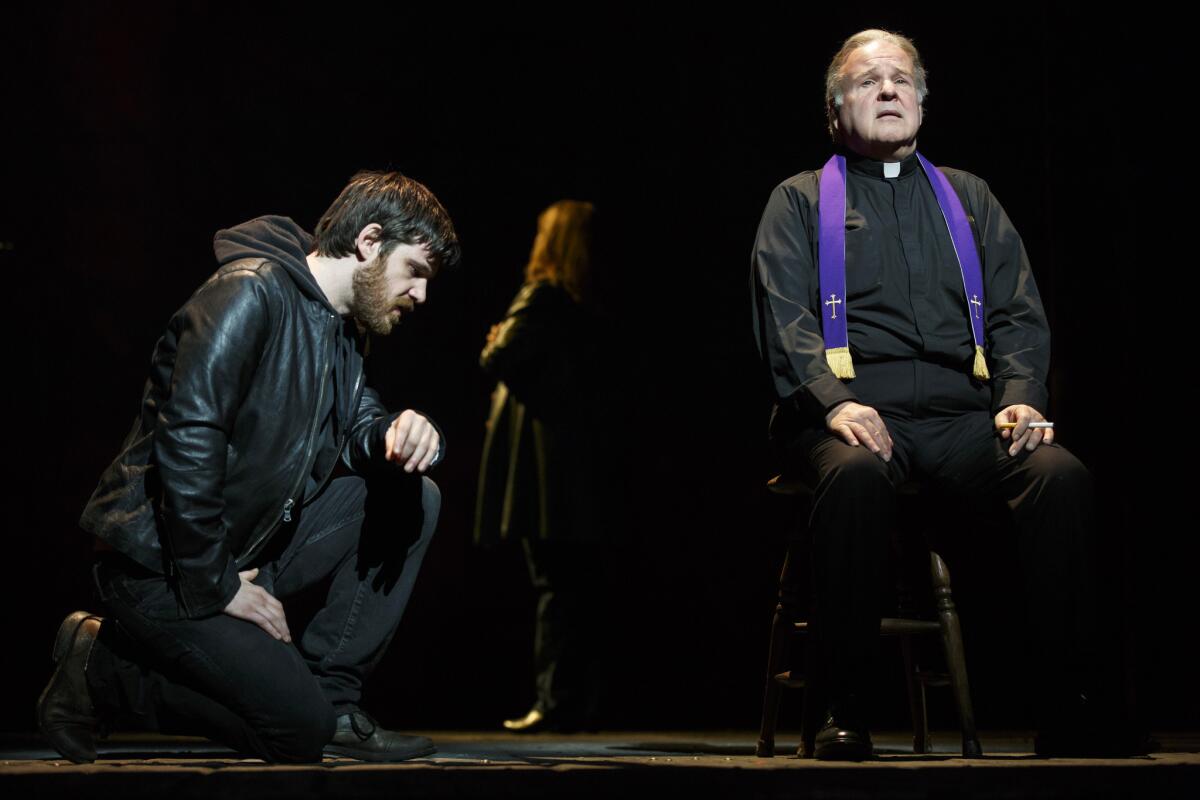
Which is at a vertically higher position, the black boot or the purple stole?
the purple stole

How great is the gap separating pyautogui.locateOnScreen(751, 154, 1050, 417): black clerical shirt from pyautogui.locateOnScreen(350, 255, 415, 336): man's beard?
815 millimetres

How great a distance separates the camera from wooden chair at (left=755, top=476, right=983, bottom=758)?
2883 mm

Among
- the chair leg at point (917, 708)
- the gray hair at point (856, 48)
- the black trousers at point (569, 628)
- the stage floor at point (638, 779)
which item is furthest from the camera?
the black trousers at point (569, 628)

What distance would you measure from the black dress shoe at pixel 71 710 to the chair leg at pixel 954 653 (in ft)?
5.81

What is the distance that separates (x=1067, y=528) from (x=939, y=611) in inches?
18.1

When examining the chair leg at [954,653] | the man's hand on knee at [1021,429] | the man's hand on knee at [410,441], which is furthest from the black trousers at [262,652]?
the man's hand on knee at [1021,429]

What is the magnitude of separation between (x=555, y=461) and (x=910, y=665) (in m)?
1.67

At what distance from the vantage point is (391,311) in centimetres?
287

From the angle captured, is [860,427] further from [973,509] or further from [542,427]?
[542,427]

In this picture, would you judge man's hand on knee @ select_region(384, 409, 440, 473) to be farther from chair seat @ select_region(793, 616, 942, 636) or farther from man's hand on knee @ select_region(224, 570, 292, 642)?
chair seat @ select_region(793, 616, 942, 636)

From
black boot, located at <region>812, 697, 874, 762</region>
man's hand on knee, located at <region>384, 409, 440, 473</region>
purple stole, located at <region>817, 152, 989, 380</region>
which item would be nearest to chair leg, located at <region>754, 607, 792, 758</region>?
black boot, located at <region>812, 697, 874, 762</region>

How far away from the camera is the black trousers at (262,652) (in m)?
2.50

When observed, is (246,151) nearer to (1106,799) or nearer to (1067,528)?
→ (1067,528)

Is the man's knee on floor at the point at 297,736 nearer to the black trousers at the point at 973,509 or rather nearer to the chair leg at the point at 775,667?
the black trousers at the point at 973,509
